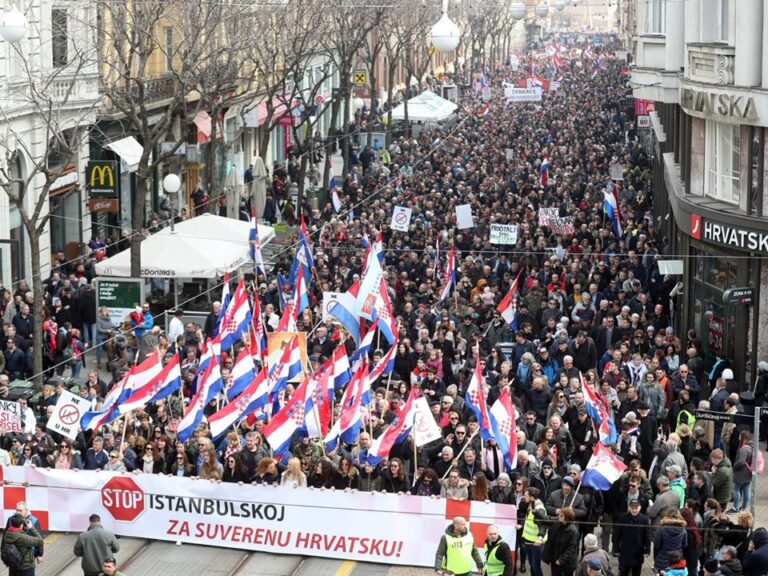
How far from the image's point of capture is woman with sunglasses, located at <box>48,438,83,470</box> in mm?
21531

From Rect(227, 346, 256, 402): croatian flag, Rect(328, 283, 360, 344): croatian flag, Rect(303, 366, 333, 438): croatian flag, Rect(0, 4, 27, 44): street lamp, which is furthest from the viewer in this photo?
Rect(0, 4, 27, 44): street lamp

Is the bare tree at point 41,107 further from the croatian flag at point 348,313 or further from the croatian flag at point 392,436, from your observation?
the croatian flag at point 392,436

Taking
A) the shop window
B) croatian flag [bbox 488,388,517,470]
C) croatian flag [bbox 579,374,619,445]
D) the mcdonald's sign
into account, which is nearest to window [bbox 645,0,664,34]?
the shop window

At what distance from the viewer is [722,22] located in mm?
31281

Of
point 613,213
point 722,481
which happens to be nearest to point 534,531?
point 722,481

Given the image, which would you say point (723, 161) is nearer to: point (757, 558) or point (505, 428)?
point (505, 428)

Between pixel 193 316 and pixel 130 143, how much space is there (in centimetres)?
1406

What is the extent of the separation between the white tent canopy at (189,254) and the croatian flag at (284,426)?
12409mm

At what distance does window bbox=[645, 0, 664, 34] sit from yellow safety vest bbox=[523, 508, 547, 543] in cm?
2018

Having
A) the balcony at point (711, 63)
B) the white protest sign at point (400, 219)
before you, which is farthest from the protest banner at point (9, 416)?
the white protest sign at point (400, 219)

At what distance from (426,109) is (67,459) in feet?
185

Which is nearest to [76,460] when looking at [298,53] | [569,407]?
[569,407]

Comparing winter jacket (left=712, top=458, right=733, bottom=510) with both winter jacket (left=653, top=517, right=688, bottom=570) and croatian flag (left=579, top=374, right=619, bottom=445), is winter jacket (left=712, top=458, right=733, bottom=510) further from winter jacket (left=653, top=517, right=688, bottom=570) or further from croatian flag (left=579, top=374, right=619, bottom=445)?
winter jacket (left=653, top=517, right=688, bottom=570)

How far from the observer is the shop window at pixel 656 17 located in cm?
3741
